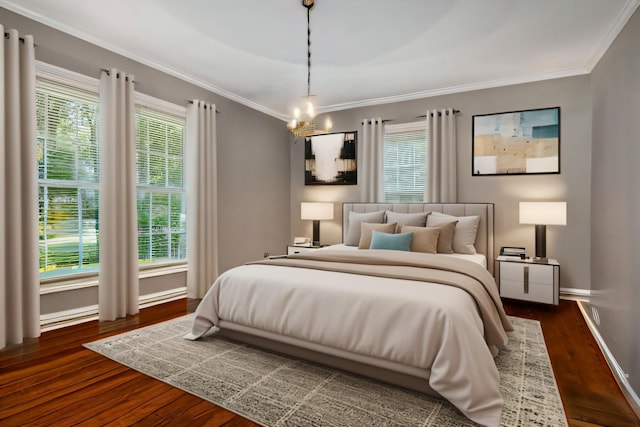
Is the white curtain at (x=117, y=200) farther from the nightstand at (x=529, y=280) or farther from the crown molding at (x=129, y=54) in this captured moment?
the nightstand at (x=529, y=280)

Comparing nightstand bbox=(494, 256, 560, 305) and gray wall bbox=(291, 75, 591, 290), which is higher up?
gray wall bbox=(291, 75, 591, 290)

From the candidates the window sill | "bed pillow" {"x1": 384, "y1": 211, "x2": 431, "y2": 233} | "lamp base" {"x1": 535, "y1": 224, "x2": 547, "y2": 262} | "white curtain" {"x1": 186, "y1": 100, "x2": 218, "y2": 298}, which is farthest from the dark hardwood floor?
"bed pillow" {"x1": 384, "y1": 211, "x2": 431, "y2": 233}

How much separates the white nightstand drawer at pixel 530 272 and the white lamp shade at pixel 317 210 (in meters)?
2.38

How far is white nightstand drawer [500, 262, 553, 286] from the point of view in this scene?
3.65m

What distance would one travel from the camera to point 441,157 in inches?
179

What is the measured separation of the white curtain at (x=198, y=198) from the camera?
4.23 metres

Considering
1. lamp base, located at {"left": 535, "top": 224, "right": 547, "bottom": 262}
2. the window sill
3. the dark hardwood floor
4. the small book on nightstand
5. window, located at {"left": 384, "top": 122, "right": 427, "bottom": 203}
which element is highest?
window, located at {"left": 384, "top": 122, "right": 427, "bottom": 203}

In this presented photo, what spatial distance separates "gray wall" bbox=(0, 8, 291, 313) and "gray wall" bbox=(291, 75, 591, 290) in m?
1.98

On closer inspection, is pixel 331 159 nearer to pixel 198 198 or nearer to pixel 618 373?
pixel 198 198

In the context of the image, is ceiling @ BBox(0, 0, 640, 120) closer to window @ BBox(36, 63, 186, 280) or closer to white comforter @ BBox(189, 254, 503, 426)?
window @ BBox(36, 63, 186, 280)

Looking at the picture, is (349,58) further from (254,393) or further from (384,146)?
(254,393)

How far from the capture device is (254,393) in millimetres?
2027

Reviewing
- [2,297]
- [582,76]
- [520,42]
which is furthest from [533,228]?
[2,297]

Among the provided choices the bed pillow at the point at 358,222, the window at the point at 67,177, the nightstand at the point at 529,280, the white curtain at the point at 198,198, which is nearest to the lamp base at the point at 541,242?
the nightstand at the point at 529,280
